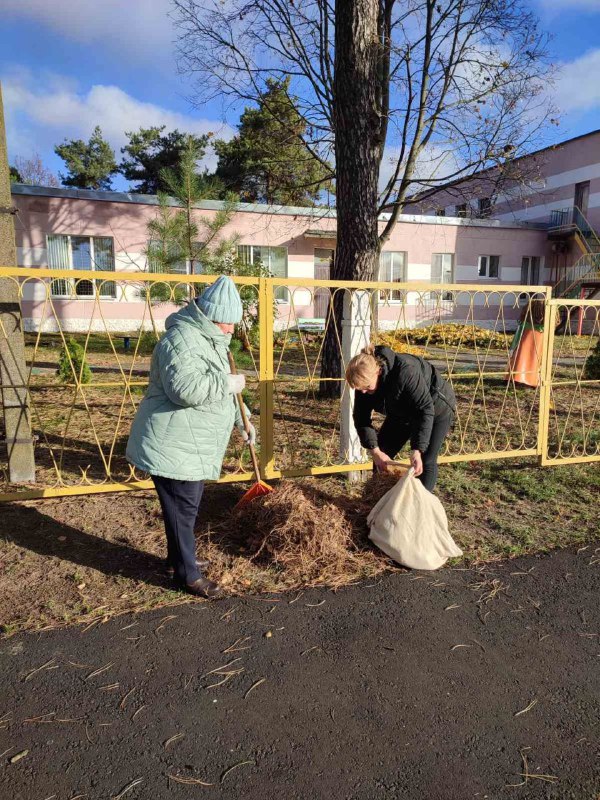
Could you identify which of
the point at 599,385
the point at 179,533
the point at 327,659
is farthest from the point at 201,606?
the point at 599,385

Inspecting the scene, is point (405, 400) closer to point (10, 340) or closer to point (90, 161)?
point (10, 340)

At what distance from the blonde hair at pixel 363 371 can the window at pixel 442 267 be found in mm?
18240

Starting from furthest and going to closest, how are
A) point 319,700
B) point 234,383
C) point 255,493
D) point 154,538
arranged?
point 255,493
point 154,538
point 234,383
point 319,700

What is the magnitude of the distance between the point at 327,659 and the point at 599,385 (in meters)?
8.46

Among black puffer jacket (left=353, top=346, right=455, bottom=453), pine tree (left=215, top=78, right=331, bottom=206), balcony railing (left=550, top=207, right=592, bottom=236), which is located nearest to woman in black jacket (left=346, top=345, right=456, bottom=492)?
black puffer jacket (left=353, top=346, right=455, bottom=453)

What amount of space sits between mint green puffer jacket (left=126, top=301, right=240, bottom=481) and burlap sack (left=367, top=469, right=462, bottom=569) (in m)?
1.11

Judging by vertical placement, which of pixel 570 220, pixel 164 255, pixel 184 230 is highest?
pixel 570 220

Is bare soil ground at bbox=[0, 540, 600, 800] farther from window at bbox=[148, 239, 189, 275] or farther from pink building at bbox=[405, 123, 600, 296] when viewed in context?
pink building at bbox=[405, 123, 600, 296]

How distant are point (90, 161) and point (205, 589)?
32.0 meters

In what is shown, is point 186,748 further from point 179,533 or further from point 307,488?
point 307,488

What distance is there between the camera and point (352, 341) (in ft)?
14.8

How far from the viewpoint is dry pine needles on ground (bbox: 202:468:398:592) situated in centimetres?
312

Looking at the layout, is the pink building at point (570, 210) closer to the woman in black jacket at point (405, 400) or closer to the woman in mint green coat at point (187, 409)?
the woman in black jacket at point (405, 400)

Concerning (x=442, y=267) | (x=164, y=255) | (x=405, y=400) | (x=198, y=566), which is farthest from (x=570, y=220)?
(x=198, y=566)
